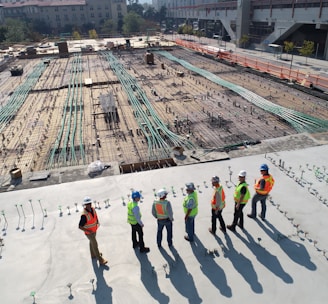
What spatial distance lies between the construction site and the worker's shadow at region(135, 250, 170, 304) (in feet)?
12.7

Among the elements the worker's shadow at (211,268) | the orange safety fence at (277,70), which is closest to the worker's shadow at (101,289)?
the worker's shadow at (211,268)

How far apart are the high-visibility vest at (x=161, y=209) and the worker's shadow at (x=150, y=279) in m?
0.86

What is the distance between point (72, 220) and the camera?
6.56 m

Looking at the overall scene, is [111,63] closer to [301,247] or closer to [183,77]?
[183,77]

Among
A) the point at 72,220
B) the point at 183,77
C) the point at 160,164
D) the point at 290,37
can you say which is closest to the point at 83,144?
the point at 160,164

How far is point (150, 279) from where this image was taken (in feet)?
16.6

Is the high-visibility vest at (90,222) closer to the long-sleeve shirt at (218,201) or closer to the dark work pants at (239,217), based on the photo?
the long-sleeve shirt at (218,201)

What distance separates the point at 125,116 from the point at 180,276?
389 inches

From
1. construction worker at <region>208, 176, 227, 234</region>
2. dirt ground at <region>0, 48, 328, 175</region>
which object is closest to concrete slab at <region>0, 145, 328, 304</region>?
construction worker at <region>208, 176, 227, 234</region>

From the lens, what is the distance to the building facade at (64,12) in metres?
81.8

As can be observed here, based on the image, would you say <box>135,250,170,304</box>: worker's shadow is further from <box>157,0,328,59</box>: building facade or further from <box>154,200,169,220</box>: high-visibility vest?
<box>157,0,328,59</box>: building facade

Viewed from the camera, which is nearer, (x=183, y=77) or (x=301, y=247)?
(x=301, y=247)

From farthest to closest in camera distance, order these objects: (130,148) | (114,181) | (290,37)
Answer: (290,37) < (130,148) < (114,181)

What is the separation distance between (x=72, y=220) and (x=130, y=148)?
4518mm
